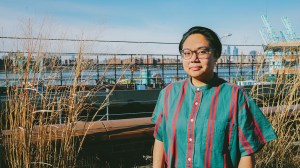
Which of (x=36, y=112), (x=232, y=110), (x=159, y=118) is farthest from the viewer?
(x=36, y=112)

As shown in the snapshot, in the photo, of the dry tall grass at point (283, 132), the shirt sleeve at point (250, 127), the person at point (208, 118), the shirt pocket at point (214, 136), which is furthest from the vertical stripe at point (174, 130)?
the dry tall grass at point (283, 132)

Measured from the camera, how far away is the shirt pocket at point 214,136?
1.32 meters

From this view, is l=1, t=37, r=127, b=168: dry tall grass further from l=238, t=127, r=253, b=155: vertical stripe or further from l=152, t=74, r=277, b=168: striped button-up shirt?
l=238, t=127, r=253, b=155: vertical stripe

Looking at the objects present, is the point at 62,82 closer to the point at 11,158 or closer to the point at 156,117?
the point at 11,158

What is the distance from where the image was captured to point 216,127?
1.32 m

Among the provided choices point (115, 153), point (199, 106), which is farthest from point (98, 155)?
point (199, 106)

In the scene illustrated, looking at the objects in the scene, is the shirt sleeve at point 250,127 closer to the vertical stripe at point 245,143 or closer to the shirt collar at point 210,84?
the vertical stripe at point 245,143

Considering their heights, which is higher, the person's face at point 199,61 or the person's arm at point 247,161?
the person's face at point 199,61

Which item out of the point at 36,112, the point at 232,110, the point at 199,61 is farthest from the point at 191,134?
the point at 36,112

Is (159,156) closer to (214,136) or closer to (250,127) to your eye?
(214,136)

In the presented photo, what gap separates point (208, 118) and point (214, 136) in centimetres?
7

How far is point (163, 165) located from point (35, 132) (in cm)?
92

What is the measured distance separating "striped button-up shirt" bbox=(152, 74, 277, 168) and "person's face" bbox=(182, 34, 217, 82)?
A: 0.05m

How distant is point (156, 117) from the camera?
1.53 meters
